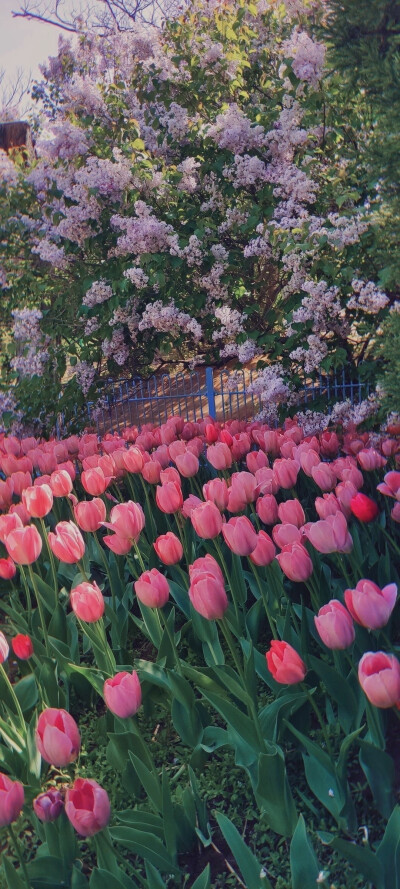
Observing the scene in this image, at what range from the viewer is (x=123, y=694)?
1.66 meters

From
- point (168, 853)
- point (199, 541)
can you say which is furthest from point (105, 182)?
point (168, 853)

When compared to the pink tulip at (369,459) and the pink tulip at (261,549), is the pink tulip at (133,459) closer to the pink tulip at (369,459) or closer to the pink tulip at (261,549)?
the pink tulip at (369,459)

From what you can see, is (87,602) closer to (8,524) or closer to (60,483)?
(8,524)

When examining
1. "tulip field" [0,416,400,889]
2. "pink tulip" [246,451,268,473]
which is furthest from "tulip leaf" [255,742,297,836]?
"pink tulip" [246,451,268,473]

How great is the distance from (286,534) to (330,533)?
6.7 inches

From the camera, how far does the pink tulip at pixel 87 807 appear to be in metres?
1.37

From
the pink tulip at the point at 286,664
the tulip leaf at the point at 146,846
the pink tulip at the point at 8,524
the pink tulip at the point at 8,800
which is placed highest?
the pink tulip at the point at 8,524

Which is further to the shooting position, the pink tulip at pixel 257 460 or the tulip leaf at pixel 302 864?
the pink tulip at pixel 257 460

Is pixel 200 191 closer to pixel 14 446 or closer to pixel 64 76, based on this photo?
pixel 64 76

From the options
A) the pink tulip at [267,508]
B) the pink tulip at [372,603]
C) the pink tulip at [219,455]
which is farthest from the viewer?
the pink tulip at [219,455]

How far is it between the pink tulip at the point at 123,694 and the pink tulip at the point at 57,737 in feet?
0.49

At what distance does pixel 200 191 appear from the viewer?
20.8ft

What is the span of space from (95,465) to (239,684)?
1491 mm

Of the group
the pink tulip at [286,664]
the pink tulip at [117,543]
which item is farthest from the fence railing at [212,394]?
the pink tulip at [286,664]
